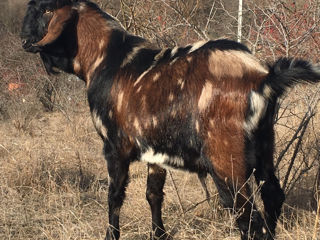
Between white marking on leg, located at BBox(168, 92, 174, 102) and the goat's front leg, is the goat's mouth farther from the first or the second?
white marking on leg, located at BBox(168, 92, 174, 102)

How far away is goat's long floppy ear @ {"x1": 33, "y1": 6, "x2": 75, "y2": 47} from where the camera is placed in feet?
12.9

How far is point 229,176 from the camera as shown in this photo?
298 centimetres

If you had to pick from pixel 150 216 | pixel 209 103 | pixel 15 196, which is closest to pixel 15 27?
pixel 15 196

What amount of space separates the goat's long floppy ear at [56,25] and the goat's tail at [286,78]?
1910mm

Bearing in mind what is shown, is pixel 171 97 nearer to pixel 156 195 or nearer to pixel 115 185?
pixel 115 185

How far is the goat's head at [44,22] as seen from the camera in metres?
3.94

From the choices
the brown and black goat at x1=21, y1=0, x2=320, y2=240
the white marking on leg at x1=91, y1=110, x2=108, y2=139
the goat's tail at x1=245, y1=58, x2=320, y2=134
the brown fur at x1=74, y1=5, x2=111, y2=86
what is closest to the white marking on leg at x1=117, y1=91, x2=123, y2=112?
the brown and black goat at x1=21, y1=0, x2=320, y2=240

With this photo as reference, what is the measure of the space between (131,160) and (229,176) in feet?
3.09

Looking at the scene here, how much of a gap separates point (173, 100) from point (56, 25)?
1413mm

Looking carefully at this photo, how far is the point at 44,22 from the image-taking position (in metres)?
4.00

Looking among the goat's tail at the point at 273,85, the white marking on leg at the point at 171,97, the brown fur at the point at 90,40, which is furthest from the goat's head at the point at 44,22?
the goat's tail at the point at 273,85

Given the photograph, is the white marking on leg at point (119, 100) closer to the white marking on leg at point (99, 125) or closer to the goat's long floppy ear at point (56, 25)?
the white marking on leg at point (99, 125)

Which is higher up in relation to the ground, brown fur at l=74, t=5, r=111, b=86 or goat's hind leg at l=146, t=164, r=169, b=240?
brown fur at l=74, t=5, r=111, b=86

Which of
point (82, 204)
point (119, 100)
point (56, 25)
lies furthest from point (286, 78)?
point (82, 204)
